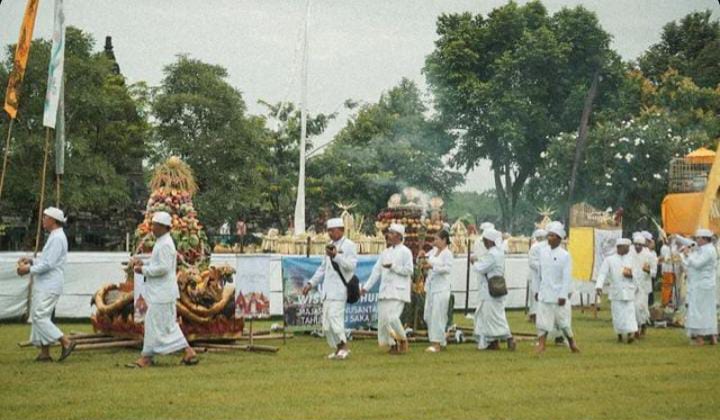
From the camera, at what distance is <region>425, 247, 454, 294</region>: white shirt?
1608 cm

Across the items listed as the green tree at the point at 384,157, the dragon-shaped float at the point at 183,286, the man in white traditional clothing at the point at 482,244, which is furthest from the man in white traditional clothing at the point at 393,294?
the green tree at the point at 384,157

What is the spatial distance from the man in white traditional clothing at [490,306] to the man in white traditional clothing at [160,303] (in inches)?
189

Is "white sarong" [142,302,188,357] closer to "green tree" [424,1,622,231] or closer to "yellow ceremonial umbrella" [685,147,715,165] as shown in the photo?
"yellow ceremonial umbrella" [685,147,715,165]

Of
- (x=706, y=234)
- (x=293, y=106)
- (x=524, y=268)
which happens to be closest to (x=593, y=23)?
(x=293, y=106)

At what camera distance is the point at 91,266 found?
20.2m

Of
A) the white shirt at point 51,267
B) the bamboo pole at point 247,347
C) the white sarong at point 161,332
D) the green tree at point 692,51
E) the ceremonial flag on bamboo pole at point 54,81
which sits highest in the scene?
the green tree at point 692,51

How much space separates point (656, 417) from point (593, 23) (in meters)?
37.7

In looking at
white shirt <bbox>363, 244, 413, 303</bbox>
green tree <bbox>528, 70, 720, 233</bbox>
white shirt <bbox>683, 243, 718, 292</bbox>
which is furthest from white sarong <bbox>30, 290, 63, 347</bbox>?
green tree <bbox>528, 70, 720, 233</bbox>

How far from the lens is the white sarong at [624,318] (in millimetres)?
17641

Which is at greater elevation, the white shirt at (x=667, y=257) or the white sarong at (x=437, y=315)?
the white shirt at (x=667, y=257)

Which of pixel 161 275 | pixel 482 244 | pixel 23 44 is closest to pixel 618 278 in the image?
pixel 482 244

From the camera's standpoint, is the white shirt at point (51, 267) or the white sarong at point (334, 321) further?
the white sarong at point (334, 321)

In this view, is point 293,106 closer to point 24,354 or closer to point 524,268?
point 524,268

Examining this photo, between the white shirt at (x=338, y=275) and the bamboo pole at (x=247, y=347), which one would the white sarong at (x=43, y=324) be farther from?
the white shirt at (x=338, y=275)
